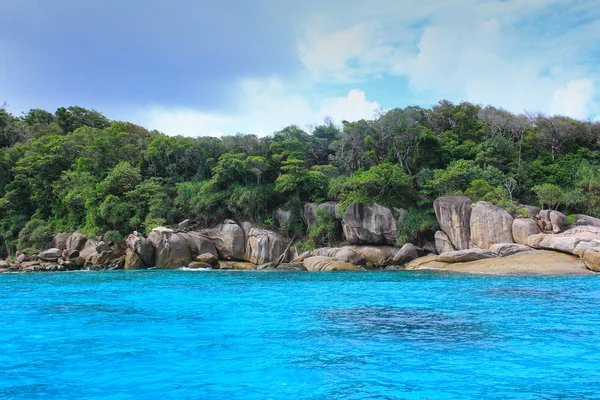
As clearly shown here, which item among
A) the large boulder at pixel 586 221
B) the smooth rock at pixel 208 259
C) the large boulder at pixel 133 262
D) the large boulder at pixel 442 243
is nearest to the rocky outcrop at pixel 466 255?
the large boulder at pixel 442 243

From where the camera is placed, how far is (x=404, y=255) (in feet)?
96.2

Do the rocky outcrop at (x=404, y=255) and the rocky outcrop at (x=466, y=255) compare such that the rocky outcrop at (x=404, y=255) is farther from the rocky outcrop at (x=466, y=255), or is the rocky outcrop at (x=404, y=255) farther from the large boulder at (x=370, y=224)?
the rocky outcrop at (x=466, y=255)

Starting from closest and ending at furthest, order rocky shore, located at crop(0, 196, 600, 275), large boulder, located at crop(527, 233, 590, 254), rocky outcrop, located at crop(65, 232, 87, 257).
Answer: large boulder, located at crop(527, 233, 590, 254)
rocky shore, located at crop(0, 196, 600, 275)
rocky outcrop, located at crop(65, 232, 87, 257)

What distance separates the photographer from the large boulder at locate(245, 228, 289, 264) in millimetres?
33469

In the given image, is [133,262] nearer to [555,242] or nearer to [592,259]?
[555,242]

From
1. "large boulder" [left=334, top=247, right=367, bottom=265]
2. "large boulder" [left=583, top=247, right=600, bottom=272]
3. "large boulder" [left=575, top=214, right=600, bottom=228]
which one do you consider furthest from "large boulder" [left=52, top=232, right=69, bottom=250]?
"large boulder" [left=575, top=214, right=600, bottom=228]

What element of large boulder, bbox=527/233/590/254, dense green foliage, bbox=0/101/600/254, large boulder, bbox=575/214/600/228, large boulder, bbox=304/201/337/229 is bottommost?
large boulder, bbox=527/233/590/254

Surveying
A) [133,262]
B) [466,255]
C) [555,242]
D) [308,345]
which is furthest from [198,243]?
[308,345]

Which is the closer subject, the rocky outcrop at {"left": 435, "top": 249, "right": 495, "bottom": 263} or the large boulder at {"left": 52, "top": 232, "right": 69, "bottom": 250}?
the rocky outcrop at {"left": 435, "top": 249, "right": 495, "bottom": 263}

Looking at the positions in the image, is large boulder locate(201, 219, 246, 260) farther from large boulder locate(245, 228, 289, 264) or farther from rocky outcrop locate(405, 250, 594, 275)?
rocky outcrop locate(405, 250, 594, 275)

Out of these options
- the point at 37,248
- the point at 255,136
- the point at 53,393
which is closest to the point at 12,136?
the point at 37,248

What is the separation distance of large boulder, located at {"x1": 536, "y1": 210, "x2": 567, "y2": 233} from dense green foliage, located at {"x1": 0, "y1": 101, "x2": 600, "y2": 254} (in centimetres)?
192

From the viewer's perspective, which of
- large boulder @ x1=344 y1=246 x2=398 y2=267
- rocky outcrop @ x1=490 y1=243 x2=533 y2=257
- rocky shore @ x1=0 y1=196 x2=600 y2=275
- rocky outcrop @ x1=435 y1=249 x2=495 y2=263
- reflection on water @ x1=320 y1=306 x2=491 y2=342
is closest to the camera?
reflection on water @ x1=320 y1=306 x2=491 y2=342

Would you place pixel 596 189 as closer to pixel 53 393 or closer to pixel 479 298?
pixel 479 298
